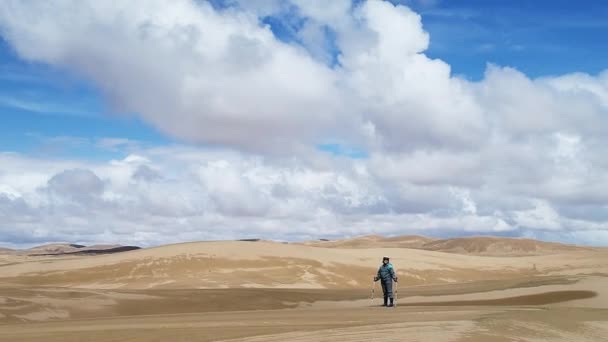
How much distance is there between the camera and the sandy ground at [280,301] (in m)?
13.8

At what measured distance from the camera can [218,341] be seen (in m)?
12.5

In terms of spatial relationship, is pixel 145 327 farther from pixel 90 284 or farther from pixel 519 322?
pixel 90 284

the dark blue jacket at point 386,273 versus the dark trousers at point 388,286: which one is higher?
the dark blue jacket at point 386,273

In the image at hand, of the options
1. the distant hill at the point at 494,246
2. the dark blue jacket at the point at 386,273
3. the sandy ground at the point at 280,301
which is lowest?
the sandy ground at the point at 280,301

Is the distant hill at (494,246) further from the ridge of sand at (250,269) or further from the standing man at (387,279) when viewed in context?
the standing man at (387,279)

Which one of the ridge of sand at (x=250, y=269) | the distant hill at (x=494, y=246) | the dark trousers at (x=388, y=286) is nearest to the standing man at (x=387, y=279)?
the dark trousers at (x=388, y=286)

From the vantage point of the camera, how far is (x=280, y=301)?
26.1 metres

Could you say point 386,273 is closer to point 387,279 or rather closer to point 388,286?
point 387,279

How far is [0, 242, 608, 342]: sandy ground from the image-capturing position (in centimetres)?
1384

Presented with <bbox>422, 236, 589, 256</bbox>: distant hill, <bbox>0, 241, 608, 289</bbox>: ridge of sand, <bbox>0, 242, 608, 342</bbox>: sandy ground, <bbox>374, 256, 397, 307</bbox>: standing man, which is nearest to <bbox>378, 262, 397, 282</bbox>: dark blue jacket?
<bbox>374, 256, 397, 307</bbox>: standing man

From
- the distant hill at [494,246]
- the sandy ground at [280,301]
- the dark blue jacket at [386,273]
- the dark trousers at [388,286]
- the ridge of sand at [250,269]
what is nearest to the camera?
the sandy ground at [280,301]

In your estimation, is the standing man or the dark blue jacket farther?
the dark blue jacket

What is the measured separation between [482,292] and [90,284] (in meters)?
26.6

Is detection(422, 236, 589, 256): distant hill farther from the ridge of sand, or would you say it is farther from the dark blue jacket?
the dark blue jacket
